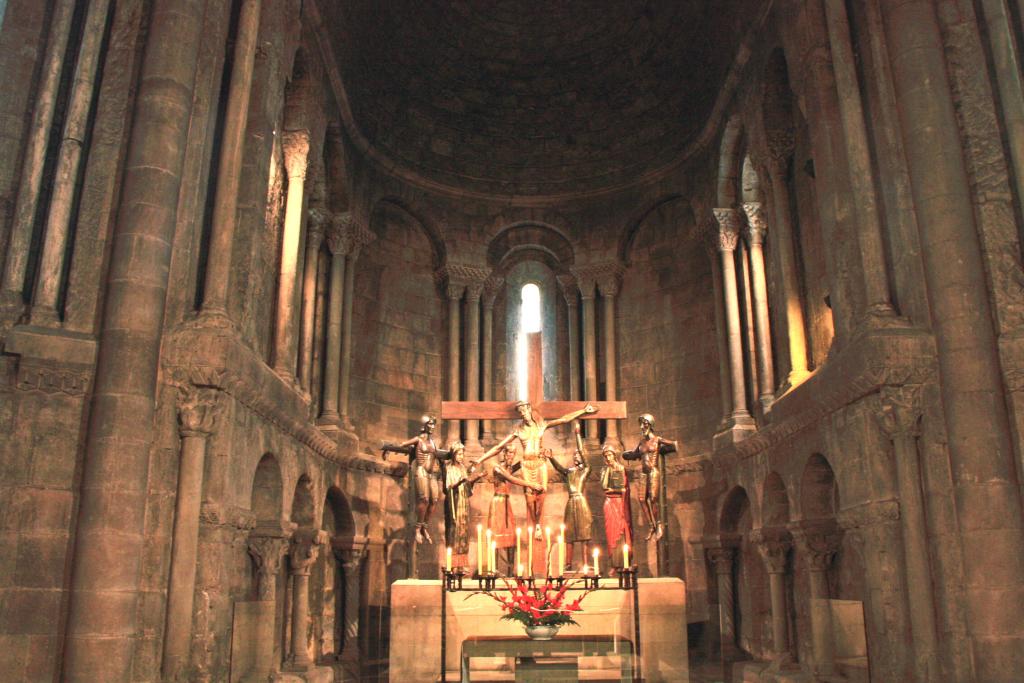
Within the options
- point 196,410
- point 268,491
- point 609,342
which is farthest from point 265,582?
point 609,342

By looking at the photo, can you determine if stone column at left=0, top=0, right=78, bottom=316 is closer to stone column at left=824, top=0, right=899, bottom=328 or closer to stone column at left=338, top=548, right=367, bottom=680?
stone column at left=824, top=0, right=899, bottom=328

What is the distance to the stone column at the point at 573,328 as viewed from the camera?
794 inches

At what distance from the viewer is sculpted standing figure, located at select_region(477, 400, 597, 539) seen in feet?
47.0

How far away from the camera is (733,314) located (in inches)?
675

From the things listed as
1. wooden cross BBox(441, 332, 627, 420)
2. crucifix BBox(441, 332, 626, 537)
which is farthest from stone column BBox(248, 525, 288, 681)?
wooden cross BBox(441, 332, 627, 420)

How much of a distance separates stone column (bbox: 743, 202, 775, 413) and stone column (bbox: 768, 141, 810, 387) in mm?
1956

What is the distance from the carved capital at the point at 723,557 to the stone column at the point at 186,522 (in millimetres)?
10785

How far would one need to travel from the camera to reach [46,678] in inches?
307

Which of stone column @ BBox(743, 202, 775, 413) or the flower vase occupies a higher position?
stone column @ BBox(743, 202, 775, 413)

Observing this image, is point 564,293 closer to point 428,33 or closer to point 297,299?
point 428,33

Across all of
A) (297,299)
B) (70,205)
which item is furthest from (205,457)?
(297,299)

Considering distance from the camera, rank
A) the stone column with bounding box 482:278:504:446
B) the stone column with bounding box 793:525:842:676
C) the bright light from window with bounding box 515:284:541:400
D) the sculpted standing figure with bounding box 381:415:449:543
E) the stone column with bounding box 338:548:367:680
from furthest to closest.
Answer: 1. the bright light from window with bounding box 515:284:541:400
2. the stone column with bounding box 482:278:504:446
3. the stone column with bounding box 338:548:367:680
4. the sculpted standing figure with bounding box 381:415:449:543
5. the stone column with bounding box 793:525:842:676

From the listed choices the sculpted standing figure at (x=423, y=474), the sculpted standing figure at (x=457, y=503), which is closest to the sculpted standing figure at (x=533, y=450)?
the sculpted standing figure at (x=457, y=503)

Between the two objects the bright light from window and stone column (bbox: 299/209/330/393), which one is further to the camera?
the bright light from window
